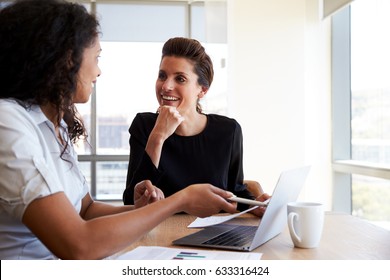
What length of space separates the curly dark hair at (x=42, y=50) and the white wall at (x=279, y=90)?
3184mm

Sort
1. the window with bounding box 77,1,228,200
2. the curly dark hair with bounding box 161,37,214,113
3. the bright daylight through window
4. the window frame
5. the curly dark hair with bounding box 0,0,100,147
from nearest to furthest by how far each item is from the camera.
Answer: the curly dark hair with bounding box 0,0,100,147 < the curly dark hair with bounding box 161,37,214,113 < the bright daylight through window < the window frame < the window with bounding box 77,1,228,200

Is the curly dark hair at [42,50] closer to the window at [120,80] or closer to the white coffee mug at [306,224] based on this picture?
the white coffee mug at [306,224]

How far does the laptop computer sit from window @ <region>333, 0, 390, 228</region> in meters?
2.31

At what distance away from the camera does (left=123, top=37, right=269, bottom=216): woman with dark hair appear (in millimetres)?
1882

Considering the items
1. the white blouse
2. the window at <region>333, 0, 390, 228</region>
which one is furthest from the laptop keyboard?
the window at <region>333, 0, 390, 228</region>

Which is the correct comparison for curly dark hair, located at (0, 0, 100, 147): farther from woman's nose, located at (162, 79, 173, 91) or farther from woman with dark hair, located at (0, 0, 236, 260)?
woman's nose, located at (162, 79, 173, 91)

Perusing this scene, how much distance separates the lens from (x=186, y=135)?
2.00 metres

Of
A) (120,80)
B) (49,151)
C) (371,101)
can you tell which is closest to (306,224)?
(49,151)

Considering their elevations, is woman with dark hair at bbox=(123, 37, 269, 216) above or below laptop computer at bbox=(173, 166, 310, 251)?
above

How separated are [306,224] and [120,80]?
3.66 metres

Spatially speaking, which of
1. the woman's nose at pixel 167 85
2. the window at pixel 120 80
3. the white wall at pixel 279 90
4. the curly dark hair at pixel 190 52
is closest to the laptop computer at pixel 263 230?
the woman's nose at pixel 167 85

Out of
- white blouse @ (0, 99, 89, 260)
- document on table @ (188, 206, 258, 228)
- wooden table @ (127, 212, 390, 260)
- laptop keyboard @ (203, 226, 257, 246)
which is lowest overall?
wooden table @ (127, 212, 390, 260)

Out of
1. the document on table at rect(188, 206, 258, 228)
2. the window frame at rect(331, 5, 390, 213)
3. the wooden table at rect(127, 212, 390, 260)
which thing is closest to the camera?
the wooden table at rect(127, 212, 390, 260)

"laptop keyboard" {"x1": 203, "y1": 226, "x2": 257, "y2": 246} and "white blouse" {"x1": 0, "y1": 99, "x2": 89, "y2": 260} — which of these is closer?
"white blouse" {"x1": 0, "y1": 99, "x2": 89, "y2": 260}
